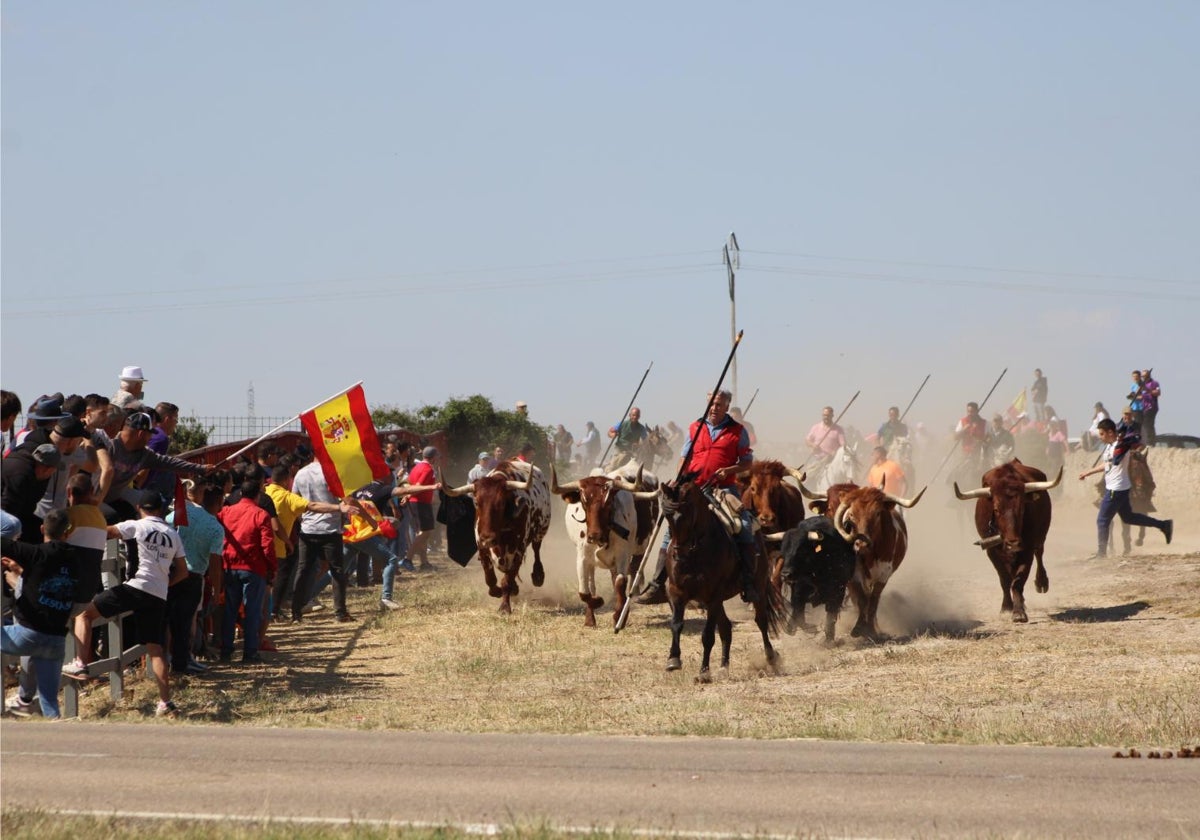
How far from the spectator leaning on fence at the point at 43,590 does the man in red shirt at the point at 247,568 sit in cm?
415

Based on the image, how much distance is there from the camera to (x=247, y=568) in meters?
15.2

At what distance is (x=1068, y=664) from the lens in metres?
14.0

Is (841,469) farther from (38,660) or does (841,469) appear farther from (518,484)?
(38,660)

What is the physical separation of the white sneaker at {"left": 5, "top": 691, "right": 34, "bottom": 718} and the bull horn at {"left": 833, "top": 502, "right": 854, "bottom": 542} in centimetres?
798

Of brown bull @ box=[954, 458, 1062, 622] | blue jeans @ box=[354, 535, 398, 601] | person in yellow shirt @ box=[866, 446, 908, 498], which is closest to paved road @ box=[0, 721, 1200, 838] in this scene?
brown bull @ box=[954, 458, 1062, 622]

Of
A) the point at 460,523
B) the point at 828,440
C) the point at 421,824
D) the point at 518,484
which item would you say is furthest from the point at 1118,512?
the point at 421,824

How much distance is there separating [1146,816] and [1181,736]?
264 cm

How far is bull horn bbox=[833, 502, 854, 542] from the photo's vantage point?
16.2 metres

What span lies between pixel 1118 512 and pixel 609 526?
959cm

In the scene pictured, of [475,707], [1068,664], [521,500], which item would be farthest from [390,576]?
[1068,664]

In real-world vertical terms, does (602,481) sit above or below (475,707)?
above

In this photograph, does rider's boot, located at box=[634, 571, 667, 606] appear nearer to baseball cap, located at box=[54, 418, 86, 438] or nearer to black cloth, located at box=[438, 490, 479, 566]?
black cloth, located at box=[438, 490, 479, 566]

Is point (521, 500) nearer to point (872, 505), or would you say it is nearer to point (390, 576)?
point (390, 576)

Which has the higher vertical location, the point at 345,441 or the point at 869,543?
the point at 345,441
